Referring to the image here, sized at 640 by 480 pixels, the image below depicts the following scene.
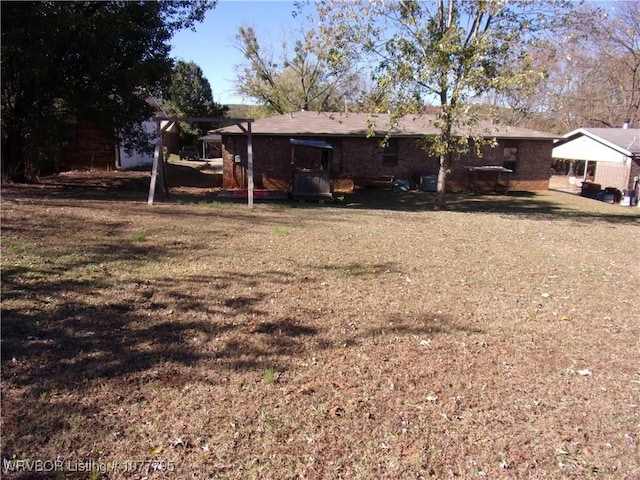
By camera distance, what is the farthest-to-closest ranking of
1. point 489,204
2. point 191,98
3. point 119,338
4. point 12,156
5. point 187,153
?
point 191,98, point 187,153, point 489,204, point 12,156, point 119,338

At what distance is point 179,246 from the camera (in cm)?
706

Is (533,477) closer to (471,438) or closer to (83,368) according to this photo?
(471,438)

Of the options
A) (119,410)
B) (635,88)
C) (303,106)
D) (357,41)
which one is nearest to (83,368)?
(119,410)

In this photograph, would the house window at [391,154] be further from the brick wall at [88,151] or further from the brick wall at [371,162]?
the brick wall at [88,151]

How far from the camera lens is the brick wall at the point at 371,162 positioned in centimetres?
2042

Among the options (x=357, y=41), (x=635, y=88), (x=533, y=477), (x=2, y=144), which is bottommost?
(x=533, y=477)

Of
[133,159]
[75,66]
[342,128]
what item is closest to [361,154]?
[342,128]

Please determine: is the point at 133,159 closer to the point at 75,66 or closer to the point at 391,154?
the point at 75,66

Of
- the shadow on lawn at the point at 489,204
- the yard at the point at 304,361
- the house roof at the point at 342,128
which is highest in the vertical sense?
the house roof at the point at 342,128

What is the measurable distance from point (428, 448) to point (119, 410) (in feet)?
6.36

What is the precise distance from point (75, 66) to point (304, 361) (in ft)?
42.8

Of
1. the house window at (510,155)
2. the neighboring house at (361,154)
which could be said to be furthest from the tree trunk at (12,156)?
the house window at (510,155)

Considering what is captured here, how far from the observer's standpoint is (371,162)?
21984mm

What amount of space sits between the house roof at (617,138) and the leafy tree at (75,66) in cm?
2109
